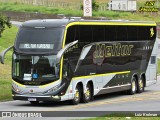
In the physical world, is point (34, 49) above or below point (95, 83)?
above

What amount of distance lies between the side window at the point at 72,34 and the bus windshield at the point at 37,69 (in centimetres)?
116

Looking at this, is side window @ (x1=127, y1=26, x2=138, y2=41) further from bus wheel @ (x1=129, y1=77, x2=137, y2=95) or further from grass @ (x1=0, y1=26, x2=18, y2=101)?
grass @ (x1=0, y1=26, x2=18, y2=101)

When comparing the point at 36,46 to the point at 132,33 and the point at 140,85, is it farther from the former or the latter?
the point at 140,85

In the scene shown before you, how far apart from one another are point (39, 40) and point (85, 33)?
2741mm

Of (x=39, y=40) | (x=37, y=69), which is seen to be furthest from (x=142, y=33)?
(x=37, y=69)

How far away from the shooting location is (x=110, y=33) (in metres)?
31.7

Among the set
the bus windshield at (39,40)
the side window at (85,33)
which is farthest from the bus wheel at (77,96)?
the bus windshield at (39,40)

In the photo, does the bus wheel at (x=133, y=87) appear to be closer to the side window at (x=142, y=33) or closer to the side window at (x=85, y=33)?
the side window at (x=142, y=33)

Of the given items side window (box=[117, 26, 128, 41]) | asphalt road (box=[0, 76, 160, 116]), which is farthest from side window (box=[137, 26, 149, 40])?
asphalt road (box=[0, 76, 160, 116])

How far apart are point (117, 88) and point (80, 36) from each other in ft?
18.0

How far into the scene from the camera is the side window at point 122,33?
3266 cm

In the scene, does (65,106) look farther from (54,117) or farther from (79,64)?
(54,117)

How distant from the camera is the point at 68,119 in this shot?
21328 mm

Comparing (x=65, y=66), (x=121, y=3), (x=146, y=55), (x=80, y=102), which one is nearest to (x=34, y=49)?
(x=65, y=66)
